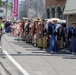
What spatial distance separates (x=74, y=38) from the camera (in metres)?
16.3

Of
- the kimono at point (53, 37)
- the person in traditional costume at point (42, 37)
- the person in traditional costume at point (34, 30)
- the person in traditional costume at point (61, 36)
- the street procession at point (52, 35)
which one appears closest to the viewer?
the street procession at point (52, 35)

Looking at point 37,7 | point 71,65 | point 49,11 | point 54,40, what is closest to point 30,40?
point 54,40

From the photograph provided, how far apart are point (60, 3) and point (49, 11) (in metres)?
5.12

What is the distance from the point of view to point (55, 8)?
39188 mm

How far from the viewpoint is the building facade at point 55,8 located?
3706 cm

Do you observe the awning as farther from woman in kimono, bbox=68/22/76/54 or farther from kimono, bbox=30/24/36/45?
kimono, bbox=30/24/36/45

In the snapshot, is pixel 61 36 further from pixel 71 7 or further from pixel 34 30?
pixel 34 30

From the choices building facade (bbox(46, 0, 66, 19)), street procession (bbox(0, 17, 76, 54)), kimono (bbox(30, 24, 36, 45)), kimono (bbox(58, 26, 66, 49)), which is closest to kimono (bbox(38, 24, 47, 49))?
street procession (bbox(0, 17, 76, 54))

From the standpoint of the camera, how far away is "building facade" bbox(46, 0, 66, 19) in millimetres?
37062

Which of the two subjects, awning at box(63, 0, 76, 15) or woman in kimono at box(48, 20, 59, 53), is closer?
woman in kimono at box(48, 20, 59, 53)

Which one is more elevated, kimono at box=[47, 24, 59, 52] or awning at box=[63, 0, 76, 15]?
awning at box=[63, 0, 76, 15]

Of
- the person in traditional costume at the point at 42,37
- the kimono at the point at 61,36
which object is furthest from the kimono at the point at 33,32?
the kimono at the point at 61,36

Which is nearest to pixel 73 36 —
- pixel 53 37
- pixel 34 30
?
pixel 53 37

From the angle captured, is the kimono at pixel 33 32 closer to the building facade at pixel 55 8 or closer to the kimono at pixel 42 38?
the kimono at pixel 42 38
